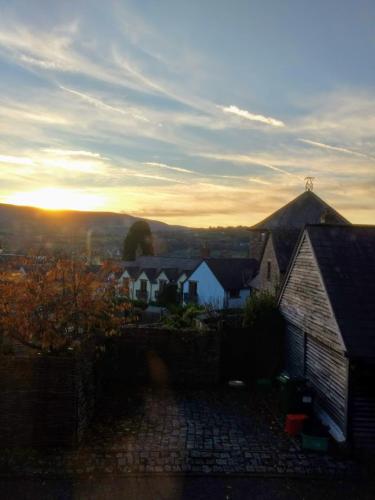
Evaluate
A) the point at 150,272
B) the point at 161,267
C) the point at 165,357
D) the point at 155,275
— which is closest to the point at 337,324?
the point at 165,357

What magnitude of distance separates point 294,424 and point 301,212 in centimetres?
2591

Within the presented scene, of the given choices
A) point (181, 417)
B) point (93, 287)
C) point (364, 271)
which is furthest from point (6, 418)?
point (364, 271)

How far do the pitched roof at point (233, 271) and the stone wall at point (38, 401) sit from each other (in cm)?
3082

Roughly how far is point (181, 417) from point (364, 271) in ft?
22.2

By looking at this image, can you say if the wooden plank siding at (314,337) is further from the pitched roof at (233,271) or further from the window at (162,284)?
the window at (162,284)

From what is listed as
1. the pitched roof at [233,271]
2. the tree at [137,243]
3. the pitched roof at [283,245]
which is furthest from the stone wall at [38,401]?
the tree at [137,243]

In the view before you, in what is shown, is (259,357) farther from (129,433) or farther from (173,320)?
(129,433)

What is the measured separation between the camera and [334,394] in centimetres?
1104

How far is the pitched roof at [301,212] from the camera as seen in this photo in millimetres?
34188

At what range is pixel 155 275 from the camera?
49875mm

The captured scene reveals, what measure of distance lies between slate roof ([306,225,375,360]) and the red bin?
8.51ft

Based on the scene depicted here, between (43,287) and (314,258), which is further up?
(314,258)

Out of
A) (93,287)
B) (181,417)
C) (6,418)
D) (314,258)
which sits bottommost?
(181,417)

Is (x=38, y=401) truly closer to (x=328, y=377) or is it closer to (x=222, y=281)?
(x=328, y=377)
